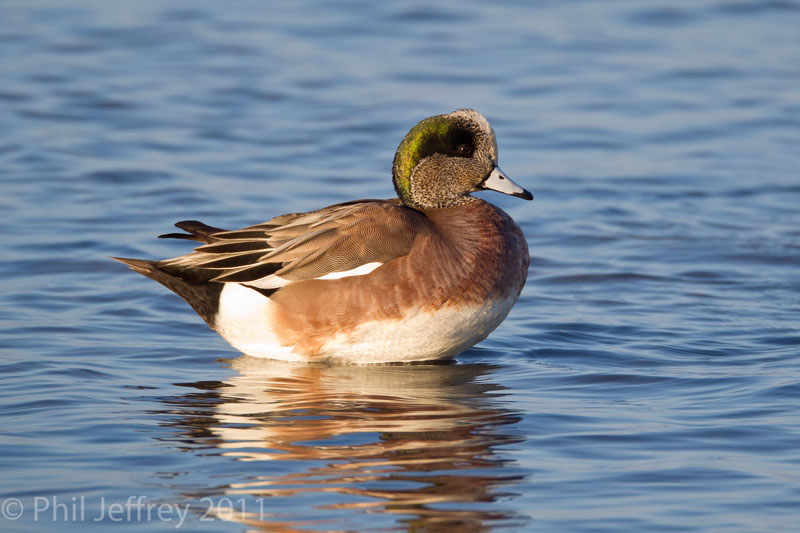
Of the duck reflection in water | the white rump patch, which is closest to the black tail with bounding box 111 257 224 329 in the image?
the duck reflection in water

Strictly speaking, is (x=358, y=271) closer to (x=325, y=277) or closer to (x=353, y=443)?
(x=325, y=277)

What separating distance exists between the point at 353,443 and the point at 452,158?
195 centimetres

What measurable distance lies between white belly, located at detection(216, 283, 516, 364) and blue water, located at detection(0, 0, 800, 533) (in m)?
0.11

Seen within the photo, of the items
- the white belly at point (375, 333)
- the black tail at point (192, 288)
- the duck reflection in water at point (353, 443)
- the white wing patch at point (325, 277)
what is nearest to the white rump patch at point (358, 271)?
the white wing patch at point (325, 277)

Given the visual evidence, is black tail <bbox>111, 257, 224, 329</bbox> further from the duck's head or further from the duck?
the duck's head

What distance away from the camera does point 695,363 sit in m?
6.02

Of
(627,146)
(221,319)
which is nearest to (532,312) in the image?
(221,319)

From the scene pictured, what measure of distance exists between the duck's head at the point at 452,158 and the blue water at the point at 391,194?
868mm

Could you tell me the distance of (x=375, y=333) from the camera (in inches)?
228

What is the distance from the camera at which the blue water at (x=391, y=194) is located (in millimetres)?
4355

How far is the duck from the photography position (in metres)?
5.72

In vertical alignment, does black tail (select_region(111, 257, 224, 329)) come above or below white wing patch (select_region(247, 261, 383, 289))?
below

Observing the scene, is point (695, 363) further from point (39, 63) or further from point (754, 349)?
point (39, 63)

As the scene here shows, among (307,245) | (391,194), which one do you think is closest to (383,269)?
(307,245)
